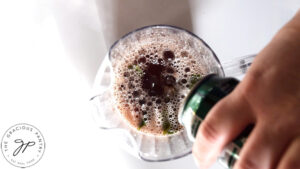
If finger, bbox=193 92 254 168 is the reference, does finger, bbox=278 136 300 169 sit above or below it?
below

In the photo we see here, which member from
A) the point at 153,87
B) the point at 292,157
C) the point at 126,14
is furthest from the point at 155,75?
the point at 292,157

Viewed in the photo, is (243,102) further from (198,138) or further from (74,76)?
(74,76)

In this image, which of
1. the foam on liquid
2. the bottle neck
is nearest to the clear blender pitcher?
the foam on liquid

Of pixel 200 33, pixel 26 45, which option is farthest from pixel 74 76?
pixel 200 33

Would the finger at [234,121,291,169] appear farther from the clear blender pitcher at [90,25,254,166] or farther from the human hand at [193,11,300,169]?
the clear blender pitcher at [90,25,254,166]

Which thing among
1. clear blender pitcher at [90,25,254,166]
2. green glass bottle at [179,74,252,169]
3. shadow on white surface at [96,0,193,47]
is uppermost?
shadow on white surface at [96,0,193,47]

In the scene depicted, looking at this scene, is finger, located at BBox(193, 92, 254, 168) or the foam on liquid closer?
finger, located at BBox(193, 92, 254, 168)
